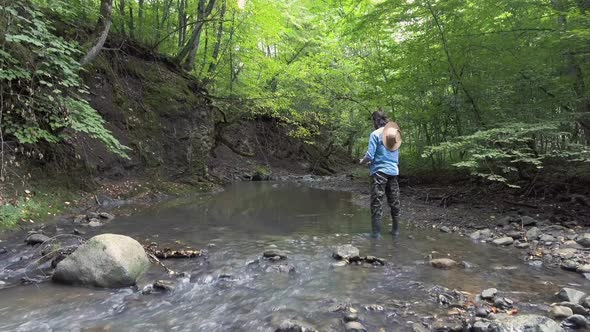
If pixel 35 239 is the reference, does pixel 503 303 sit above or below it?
below

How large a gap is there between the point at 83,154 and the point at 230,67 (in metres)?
9.79

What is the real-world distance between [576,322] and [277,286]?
121 inches

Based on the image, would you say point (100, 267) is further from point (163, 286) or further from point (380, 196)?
point (380, 196)

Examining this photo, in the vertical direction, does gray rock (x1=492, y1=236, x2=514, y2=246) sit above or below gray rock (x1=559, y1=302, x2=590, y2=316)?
below

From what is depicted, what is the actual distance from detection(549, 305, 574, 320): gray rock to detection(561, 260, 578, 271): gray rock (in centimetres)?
173

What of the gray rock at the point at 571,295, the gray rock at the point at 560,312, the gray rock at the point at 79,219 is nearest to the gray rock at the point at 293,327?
the gray rock at the point at 560,312

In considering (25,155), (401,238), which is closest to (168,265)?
(401,238)

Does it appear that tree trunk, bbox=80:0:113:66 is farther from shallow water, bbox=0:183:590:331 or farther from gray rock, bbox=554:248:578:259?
gray rock, bbox=554:248:578:259

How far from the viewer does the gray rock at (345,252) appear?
5.78 m

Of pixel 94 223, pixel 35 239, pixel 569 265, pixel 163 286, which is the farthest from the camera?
pixel 94 223

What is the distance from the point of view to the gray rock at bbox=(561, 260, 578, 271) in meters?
5.21

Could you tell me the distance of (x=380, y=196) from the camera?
23.6 ft

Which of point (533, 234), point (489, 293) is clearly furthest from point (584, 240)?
point (489, 293)

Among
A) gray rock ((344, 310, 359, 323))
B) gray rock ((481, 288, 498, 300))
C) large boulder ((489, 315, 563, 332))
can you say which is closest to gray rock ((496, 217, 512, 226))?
gray rock ((481, 288, 498, 300))
